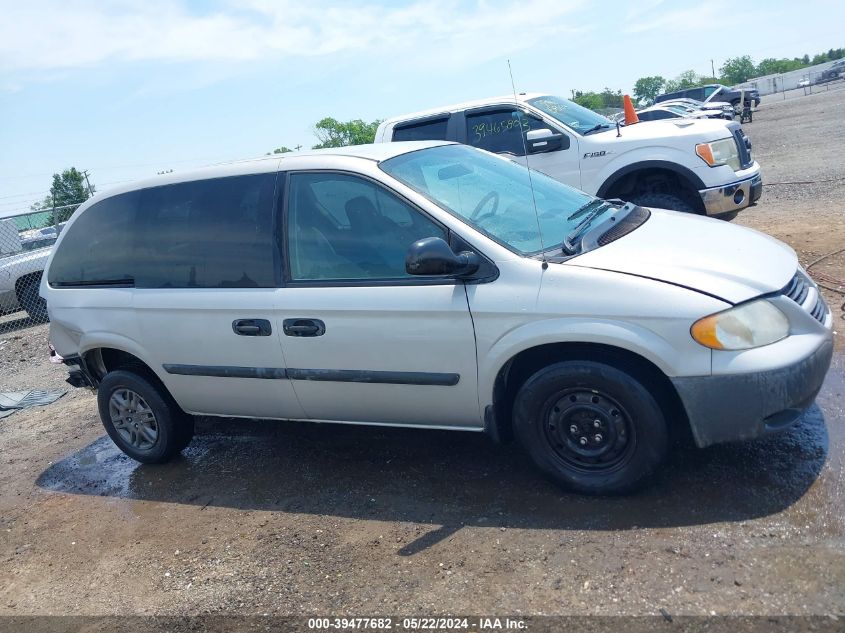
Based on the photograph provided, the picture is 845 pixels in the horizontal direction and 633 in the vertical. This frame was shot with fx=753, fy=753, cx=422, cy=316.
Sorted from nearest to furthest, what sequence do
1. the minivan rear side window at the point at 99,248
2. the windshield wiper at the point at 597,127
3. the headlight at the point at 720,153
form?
the minivan rear side window at the point at 99,248, the headlight at the point at 720,153, the windshield wiper at the point at 597,127

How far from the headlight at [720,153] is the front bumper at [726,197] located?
0.23 meters

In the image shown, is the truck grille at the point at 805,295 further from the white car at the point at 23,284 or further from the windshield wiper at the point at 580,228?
the white car at the point at 23,284

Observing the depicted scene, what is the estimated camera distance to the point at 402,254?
397 cm

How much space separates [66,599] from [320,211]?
7.90 ft

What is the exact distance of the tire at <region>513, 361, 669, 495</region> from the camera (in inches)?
137

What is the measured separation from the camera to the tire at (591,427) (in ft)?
11.4

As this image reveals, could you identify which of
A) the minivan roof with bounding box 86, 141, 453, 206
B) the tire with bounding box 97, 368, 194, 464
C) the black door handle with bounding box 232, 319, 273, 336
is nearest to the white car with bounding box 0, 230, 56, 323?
the tire with bounding box 97, 368, 194, 464

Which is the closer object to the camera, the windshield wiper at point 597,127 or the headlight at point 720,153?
the headlight at point 720,153

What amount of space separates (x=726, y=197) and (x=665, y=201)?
60cm

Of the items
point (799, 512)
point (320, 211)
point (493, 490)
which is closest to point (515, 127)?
point (320, 211)

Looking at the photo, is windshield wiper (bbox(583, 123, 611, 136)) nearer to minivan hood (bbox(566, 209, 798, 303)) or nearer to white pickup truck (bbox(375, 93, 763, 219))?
white pickup truck (bbox(375, 93, 763, 219))

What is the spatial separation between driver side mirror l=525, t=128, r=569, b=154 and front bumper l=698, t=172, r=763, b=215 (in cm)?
158

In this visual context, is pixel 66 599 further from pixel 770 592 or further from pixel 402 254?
pixel 770 592

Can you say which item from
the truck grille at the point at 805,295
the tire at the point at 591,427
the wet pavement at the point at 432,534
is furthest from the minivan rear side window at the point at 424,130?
the tire at the point at 591,427
